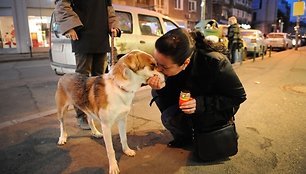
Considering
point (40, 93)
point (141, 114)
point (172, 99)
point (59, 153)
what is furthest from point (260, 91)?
point (40, 93)

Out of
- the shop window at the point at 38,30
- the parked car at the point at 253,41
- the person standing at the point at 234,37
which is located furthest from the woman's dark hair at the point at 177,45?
the shop window at the point at 38,30

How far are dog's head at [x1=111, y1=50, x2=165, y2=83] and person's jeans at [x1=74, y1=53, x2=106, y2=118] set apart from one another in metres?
1.19

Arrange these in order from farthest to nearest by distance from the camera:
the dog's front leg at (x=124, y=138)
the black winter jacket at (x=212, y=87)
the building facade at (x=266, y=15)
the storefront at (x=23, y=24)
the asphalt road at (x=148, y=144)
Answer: the building facade at (x=266, y=15)
the storefront at (x=23, y=24)
the dog's front leg at (x=124, y=138)
the asphalt road at (x=148, y=144)
the black winter jacket at (x=212, y=87)

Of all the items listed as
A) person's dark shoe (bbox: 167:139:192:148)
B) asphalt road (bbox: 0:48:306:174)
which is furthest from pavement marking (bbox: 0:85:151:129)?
person's dark shoe (bbox: 167:139:192:148)

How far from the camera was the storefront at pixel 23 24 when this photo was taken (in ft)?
65.0

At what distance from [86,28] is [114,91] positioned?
1.28m

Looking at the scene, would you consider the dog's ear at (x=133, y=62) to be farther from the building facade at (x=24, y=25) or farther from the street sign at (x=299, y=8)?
the street sign at (x=299, y=8)

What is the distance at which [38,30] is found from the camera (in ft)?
69.8

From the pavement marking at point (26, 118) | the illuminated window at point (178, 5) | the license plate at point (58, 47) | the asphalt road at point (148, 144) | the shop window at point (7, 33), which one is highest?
the illuminated window at point (178, 5)

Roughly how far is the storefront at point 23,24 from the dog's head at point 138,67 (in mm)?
19357

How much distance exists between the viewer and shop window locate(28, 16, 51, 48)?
2092 cm

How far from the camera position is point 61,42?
619 cm

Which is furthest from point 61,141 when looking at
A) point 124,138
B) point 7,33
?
point 7,33

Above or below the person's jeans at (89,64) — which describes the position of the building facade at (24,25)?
above
